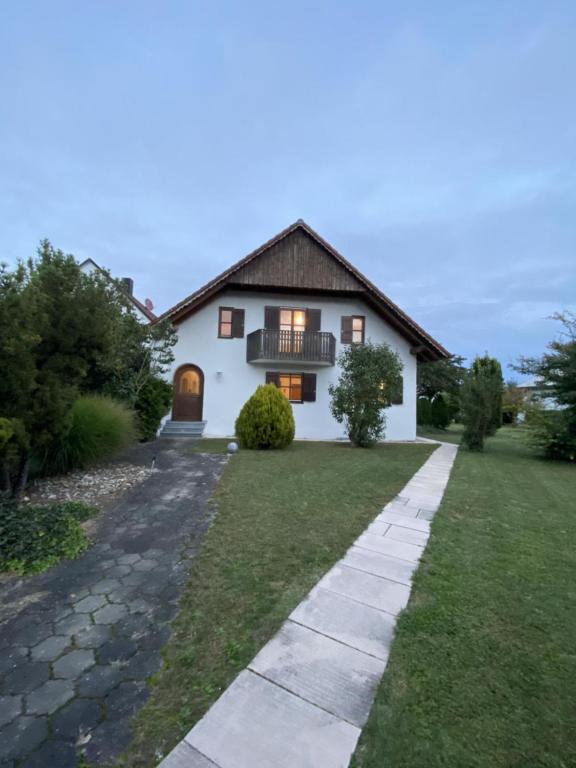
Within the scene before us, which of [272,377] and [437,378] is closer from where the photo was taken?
[272,377]

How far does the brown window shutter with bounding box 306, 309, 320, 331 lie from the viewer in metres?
14.8

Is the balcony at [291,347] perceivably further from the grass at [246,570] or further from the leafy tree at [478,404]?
the grass at [246,570]

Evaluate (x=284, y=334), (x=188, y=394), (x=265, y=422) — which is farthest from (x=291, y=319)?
(x=265, y=422)

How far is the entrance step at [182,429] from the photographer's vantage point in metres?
13.6

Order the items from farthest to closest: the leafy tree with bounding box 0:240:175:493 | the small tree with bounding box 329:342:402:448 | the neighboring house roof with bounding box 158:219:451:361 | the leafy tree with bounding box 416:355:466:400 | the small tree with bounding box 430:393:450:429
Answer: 1. the leafy tree with bounding box 416:355:466:400
2. the small tree with bounding box 430:393:450:429
3. the neighboring house roof with bounding box 158:219:451:361
4. the small tree with bounding box 329:342:402:448
5. the leafy tree with bounding box 0:240:175:493

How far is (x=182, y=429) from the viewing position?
13.8 meters

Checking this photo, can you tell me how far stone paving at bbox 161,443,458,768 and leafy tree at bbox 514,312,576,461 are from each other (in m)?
10.5

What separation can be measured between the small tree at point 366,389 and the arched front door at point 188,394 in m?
5.74

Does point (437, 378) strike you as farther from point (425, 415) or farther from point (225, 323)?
point (225, 323)

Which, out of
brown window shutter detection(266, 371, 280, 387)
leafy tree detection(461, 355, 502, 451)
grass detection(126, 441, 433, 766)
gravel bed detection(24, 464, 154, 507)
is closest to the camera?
grass detection(126, 441, 433, 766)

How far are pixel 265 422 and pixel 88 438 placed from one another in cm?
481

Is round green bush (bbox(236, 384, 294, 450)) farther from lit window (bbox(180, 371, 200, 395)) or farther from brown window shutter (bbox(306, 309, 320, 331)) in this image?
brown window shutter (bbox(306, 309, 320, 331))

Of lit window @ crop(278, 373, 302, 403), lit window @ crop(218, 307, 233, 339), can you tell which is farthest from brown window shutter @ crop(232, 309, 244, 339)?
lit window @ crop(278, 373, 302, 403)

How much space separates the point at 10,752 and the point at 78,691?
349mm
